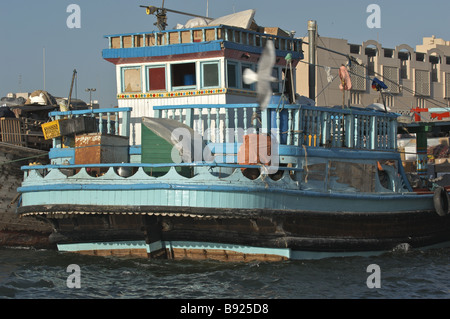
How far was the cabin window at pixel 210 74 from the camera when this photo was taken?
11.8 m

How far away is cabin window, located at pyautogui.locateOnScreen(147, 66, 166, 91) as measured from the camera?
12095 millimetres

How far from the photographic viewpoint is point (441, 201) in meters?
12.2

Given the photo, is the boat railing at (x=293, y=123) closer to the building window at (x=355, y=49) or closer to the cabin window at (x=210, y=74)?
the cabin window at (x=210, y=74)

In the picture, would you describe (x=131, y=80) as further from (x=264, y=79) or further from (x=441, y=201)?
(x=441, y=201)

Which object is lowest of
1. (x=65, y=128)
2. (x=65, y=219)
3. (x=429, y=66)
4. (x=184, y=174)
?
(x=65, y=219)

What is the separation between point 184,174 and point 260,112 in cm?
180

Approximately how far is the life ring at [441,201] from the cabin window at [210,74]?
4789 mm

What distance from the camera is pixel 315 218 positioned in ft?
34.0

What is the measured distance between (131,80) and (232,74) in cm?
202

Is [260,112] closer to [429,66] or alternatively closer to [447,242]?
[447,242]

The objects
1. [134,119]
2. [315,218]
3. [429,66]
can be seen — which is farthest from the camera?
[429,66]

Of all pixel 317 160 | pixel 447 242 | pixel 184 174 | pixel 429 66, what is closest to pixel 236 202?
pixel 184 174
